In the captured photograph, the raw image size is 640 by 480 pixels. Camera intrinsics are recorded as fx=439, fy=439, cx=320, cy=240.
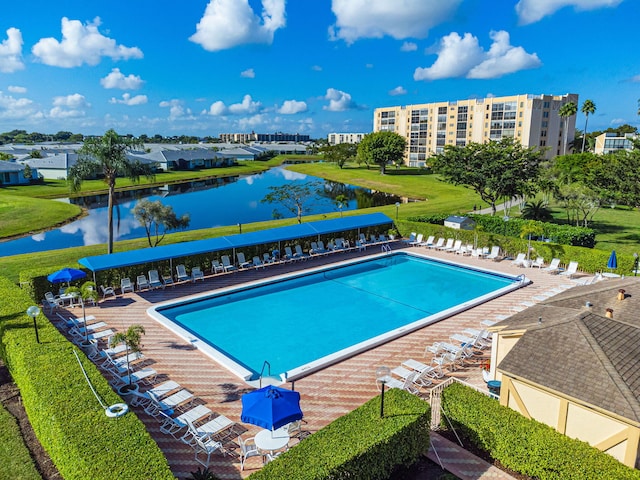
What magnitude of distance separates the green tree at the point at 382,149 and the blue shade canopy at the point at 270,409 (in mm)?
76786

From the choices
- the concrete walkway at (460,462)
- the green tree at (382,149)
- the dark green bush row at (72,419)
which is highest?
the green tree at (382,149)

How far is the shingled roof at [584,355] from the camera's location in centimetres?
808

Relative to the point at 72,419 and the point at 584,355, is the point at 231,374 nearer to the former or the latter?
the point at 72,419

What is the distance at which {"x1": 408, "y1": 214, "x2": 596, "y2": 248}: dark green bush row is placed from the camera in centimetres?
2347

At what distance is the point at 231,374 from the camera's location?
39.9ft

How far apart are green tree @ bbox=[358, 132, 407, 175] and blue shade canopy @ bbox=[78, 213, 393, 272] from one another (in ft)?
185

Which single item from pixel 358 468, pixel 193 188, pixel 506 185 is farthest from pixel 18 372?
pixel 193 188

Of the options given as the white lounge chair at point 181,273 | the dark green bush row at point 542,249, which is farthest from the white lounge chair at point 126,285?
the dark green bush row at point 542,249

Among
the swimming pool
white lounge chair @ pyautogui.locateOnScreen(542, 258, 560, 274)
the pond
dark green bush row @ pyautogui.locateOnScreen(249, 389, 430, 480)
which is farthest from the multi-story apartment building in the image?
dark green bush row @ pyautogui.locateOnScreen(249, 389, 430, 480)

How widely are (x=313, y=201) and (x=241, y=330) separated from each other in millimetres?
38443

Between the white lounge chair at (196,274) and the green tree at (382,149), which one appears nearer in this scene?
the white lounge chair at (196,274)

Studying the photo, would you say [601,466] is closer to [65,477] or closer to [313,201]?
[65,477]

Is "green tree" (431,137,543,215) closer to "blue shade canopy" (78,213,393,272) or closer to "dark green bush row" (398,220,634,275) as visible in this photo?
"dark green bush row" (398,220,634,275)

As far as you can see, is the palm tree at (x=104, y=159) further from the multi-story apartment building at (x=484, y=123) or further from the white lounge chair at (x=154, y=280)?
the multi-story apartment building at (x=484, y=123)
